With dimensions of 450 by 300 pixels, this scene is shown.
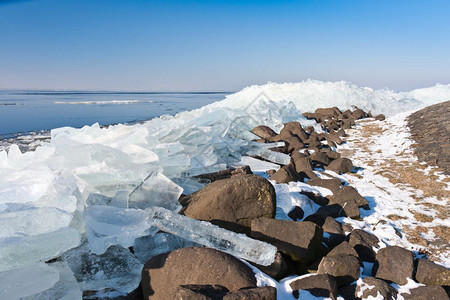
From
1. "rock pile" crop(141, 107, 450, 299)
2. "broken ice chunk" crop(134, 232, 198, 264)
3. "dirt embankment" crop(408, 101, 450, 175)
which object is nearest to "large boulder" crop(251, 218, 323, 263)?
"rock pile" crop(141, 107, 450, 299)

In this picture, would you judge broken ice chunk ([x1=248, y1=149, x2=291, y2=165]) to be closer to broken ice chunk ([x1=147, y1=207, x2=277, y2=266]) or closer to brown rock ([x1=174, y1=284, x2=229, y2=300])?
broken ice chunk ([x1=147, y1=207, x2=277, y2=266])

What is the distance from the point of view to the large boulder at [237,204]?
2.29m

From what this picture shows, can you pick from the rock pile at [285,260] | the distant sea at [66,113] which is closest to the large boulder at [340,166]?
the rock pile at [285,260]

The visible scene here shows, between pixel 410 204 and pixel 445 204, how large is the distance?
357mm

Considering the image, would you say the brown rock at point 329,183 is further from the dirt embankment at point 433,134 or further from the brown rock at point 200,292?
the brown rock at point 200,292

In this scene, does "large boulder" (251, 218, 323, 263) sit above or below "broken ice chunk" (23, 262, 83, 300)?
above

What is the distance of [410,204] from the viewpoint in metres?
3.26

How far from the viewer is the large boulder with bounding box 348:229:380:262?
228cm

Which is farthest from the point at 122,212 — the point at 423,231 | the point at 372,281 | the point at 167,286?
the point at 423,231

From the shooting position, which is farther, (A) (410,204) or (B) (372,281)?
(A) (410,204)

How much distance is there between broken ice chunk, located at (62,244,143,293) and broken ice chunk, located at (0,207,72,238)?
0.21 m

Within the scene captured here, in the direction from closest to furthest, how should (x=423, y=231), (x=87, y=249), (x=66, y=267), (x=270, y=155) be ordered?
(x=66, y=267) → (x=87, y=249) → (x=423, y=231) → (x=270, y=155)

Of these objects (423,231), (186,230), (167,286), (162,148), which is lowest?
(423,231)

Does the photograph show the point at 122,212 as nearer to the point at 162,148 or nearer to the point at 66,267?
the point at 66,267
